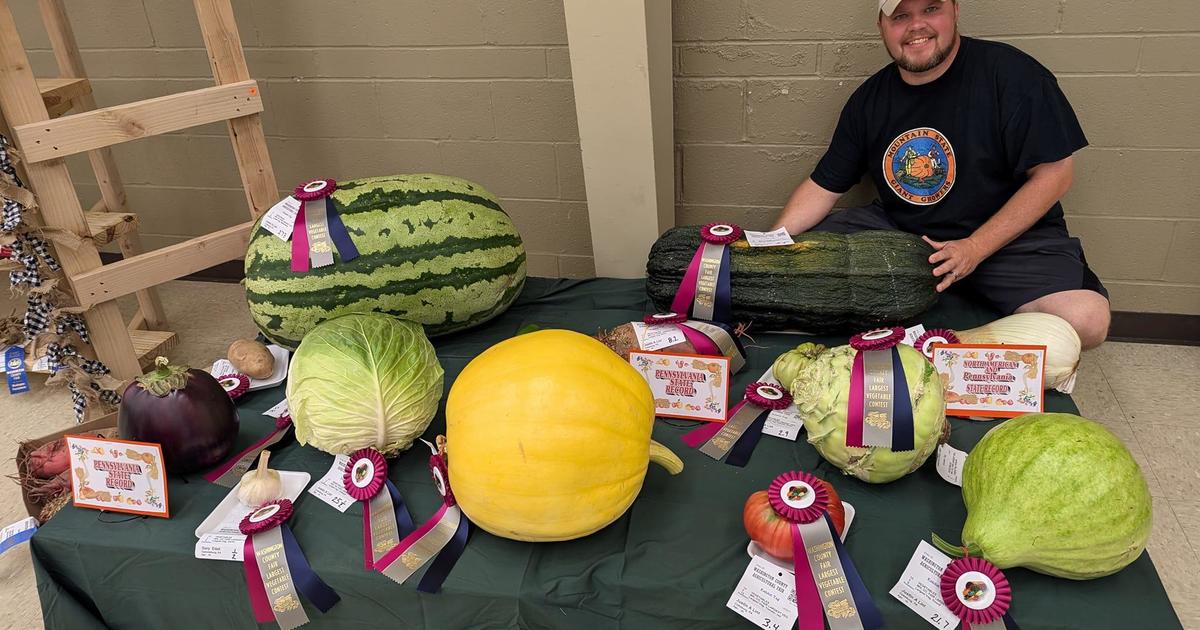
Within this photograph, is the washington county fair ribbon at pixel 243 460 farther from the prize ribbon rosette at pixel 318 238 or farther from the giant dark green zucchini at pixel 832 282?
the giant dark green zucchini at pixel 832 282

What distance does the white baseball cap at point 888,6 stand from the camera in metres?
2.38

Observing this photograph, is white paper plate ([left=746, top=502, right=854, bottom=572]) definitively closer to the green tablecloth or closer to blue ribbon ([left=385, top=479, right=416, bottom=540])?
the green tablecloth

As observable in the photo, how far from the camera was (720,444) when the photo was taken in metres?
1.79

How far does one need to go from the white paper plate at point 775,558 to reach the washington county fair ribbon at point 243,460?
124 cm

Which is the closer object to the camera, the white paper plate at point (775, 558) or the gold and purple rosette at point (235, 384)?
the white paper plate at point (775, 558)

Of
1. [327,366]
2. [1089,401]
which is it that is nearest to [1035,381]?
[1089,401]

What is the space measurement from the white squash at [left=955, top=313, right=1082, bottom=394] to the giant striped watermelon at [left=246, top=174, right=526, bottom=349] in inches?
58.4

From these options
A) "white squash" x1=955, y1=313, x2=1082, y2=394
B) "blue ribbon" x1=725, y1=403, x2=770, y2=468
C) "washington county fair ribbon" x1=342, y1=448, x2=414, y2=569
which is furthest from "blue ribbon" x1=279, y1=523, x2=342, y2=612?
"white squash" x1=955, y1=313, x2=1082, y2=394

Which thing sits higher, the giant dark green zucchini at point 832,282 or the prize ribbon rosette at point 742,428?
the giant dark green zucchini at point 832,282

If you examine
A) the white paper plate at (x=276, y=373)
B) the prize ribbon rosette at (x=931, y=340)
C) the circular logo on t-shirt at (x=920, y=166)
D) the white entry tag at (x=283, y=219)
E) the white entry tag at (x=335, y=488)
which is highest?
the white entry tag at (x=283, y=219)

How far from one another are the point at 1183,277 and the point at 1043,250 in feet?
3.16

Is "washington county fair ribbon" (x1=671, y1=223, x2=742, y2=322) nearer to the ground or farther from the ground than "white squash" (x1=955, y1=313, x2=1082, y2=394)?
farther from the ground

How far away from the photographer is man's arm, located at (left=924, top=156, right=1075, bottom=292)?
7.82 feet

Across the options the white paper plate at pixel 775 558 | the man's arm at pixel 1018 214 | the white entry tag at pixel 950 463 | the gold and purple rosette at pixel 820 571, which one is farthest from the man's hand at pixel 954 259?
the gold and purple rosette at pixel 820 571
